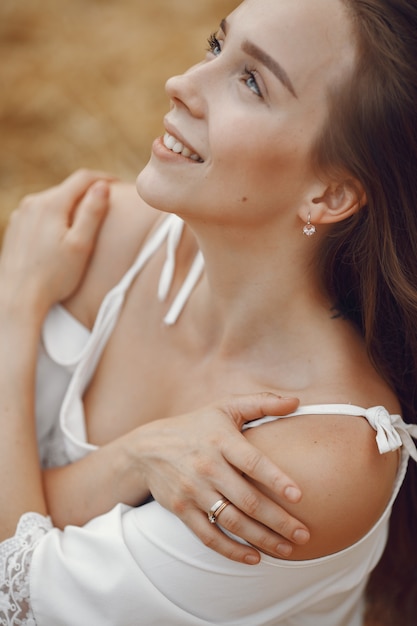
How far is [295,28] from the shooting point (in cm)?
164

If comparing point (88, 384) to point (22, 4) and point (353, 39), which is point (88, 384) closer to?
point (353, 39)

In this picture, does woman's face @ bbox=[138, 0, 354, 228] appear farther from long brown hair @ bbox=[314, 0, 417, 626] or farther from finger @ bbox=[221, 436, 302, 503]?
finger @ bbox=[221, 436, 302, 503]

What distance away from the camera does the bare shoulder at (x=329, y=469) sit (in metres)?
1.64

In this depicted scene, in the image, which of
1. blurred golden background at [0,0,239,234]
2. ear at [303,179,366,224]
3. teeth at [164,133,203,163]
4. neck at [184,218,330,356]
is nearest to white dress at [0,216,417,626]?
neck at [184,218,330,356]

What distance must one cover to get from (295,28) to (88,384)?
1.01 metres

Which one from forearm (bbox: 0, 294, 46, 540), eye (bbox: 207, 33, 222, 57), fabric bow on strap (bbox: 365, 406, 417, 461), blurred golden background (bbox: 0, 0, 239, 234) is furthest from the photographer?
blurred golden background (bbox: 0, 0, 239, 234)

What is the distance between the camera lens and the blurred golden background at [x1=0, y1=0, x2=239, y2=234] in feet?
12.3

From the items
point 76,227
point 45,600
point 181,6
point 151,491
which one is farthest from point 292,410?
point 181,6

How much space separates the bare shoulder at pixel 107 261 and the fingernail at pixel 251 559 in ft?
2.64

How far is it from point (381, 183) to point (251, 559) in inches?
29.8

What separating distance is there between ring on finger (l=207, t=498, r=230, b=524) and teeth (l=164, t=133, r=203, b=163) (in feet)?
2.19

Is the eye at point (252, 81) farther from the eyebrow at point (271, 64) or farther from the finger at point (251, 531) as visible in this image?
the finger at point (251, 531)

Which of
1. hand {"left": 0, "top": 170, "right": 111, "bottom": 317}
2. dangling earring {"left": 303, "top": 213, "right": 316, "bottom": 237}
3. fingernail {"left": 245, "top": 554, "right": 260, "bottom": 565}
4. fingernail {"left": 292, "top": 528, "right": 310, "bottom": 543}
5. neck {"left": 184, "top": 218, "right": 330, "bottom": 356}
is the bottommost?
fingernail {"left": 245, "top": 554, "right": 260, "bottom": 565}

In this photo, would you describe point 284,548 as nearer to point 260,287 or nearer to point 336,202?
point 260,287
